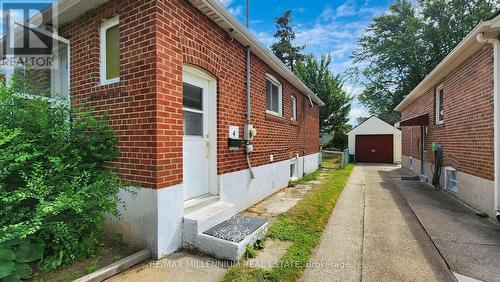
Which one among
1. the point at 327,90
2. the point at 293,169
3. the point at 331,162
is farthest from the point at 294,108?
the point at 327,90

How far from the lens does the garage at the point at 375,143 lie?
20.6 meters

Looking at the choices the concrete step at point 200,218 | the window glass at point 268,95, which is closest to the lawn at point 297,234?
the concrete step at point 200,218

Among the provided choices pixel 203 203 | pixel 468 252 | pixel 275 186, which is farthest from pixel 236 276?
pixel 275 186

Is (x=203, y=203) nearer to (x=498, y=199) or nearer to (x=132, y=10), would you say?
(x=132, y=10)

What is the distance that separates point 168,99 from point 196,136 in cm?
110

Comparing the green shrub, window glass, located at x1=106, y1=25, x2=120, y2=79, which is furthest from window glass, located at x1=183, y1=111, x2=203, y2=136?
the green shrub

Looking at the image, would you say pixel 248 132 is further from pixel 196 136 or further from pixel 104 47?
pixel 104 47

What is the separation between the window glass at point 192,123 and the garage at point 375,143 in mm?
19574

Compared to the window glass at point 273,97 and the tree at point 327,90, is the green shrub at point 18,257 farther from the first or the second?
the tree at point 327,90

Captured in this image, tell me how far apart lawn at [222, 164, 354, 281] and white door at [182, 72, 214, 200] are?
1442 millimetres

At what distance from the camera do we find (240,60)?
18.1 ft

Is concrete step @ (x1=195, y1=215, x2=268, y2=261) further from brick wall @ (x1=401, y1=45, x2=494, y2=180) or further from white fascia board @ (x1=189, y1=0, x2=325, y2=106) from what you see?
brick wall @ (x1=401, y1=45, x2=494, y2=180)

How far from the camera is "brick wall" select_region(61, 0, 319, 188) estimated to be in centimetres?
333

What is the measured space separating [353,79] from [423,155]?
16.2 m
